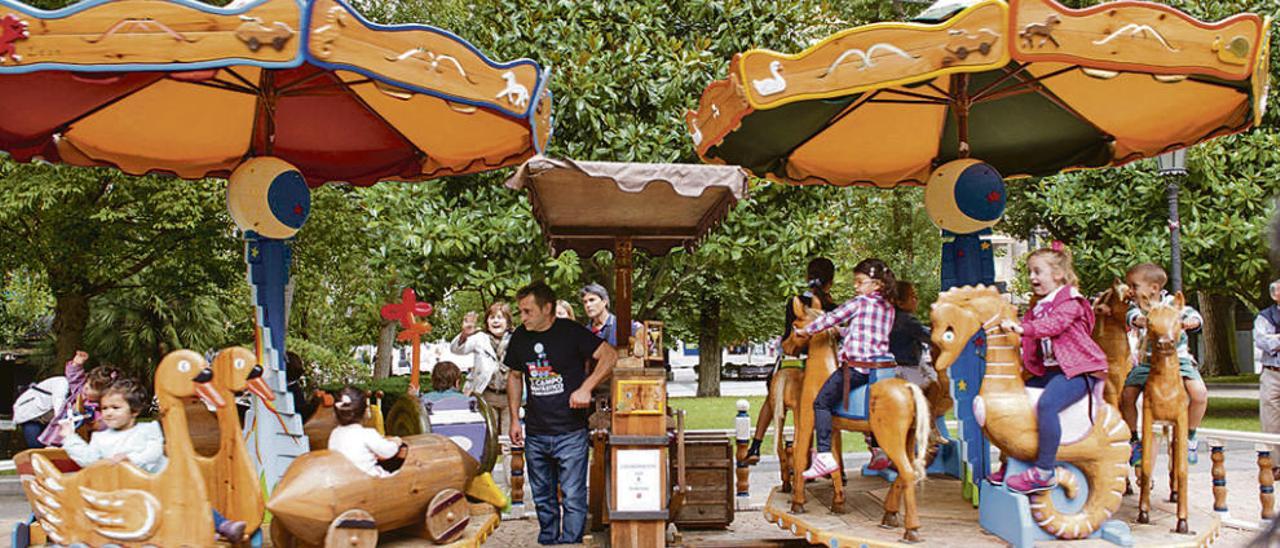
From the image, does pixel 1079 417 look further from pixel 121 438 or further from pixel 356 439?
pixel 121 438

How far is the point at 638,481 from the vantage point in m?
6.60

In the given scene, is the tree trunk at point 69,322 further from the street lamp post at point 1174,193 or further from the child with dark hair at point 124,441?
the street lamp post at point 1174,193

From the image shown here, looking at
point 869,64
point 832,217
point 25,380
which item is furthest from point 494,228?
point 25,380

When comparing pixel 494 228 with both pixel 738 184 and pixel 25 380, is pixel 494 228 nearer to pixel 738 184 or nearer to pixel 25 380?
pixel 738 184

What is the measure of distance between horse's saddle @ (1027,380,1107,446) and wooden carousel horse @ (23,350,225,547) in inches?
195

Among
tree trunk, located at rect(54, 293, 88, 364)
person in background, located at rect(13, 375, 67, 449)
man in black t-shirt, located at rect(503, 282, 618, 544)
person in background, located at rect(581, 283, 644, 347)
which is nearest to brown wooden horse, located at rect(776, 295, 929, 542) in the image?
man in black t-shirt, located at rect(503, 282, 618, 544)

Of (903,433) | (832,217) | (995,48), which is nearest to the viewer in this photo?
(995,48)

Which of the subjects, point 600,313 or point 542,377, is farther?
point 600,313

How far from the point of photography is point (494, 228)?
12.1m

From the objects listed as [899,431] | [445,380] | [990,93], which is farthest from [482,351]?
[990,93]

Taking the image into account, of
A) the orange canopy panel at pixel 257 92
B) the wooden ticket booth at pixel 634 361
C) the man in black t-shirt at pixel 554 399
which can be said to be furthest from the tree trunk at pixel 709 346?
the man in black t-shirt at pixel 554 399

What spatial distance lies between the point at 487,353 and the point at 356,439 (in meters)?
4.85

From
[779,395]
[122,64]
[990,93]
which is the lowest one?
[779,395]

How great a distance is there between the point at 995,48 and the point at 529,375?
155 inches
